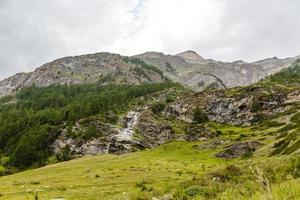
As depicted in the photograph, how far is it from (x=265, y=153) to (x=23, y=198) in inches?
2065

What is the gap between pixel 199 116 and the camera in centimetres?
14450

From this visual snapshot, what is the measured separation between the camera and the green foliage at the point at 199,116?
472ft

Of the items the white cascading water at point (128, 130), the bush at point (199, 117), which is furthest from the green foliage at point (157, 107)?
the bush at point (199, 117)

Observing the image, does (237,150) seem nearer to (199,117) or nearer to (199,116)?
(199,117)

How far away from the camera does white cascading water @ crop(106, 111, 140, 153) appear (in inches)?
4977

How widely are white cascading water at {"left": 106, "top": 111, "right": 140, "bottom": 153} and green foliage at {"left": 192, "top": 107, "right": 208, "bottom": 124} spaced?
22943 millimetres

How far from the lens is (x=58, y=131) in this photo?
5615 inches

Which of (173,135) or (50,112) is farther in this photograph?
(50,112)

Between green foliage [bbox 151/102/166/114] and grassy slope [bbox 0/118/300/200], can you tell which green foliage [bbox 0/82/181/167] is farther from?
grassy slope [bbox 0/118/300/200]

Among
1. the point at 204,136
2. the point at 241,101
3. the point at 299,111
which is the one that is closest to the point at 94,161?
the point at 204,136

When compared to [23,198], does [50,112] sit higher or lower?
higher

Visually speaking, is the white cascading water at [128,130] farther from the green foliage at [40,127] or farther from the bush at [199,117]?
the bush at [199,117]

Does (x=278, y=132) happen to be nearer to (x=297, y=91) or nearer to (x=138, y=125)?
(x=297, y=91)

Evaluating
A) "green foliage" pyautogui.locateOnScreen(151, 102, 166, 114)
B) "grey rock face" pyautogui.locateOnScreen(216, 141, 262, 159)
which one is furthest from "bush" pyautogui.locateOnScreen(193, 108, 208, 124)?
"grey rock face" pyautogui.locateOnScreen(216, 141, 262, 159)
